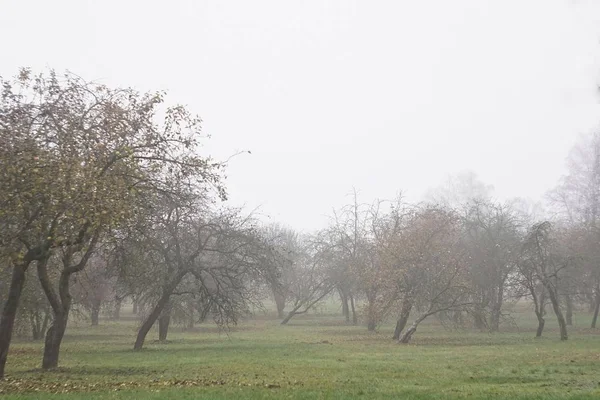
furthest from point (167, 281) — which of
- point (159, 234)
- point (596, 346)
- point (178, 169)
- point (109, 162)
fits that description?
point (596, 346)

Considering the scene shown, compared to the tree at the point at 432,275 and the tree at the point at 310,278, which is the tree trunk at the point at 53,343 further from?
the tree at the point at 310,278

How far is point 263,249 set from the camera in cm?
3034

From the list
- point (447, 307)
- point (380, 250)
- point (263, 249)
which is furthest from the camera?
point (380, 250)

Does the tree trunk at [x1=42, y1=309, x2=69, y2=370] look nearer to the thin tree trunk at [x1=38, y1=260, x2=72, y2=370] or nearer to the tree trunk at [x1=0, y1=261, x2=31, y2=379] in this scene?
the thin tree trunk at [x1=38, y1=260, x2=72, y2=370]

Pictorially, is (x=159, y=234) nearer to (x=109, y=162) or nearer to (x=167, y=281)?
(x=167, y=281)

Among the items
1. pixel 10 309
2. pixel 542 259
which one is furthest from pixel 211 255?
pixel 542 259

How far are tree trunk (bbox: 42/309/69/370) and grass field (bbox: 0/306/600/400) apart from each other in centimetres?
57

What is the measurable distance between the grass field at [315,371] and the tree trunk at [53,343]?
1.88ft

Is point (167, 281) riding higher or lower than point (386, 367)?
higher

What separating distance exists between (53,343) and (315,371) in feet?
32.4

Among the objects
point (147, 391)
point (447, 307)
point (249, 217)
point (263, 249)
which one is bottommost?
point (147, 391)

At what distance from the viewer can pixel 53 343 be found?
20.2 m

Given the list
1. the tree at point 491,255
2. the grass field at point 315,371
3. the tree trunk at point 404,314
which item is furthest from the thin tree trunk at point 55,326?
the tree at point 491,255

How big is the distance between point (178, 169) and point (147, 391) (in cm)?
881
